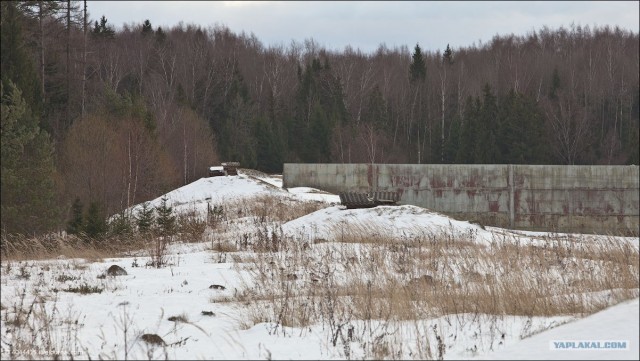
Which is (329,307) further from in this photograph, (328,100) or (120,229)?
(328,100)

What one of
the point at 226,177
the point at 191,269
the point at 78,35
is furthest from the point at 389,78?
the point at 191,269

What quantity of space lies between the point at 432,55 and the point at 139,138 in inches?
2251

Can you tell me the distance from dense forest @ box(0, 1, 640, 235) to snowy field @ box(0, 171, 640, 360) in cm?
1901

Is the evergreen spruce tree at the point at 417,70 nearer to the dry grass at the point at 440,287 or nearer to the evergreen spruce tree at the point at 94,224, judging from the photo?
the evergreen spruce tree at the point at 94,224

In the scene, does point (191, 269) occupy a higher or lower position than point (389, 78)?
lower

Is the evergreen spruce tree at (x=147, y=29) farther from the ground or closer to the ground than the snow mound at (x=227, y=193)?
farther from the ground

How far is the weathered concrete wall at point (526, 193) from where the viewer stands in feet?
71.1

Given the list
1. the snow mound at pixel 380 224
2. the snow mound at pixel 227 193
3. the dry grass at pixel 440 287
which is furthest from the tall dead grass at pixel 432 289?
the snow mound at pixel 227 193

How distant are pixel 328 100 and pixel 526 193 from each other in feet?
124

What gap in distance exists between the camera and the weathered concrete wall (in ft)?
71.1

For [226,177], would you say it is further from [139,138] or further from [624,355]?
[624,355]

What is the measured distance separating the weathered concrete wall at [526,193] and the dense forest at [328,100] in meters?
11.8

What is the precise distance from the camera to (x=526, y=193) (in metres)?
22.0

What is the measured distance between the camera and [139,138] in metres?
26.4
